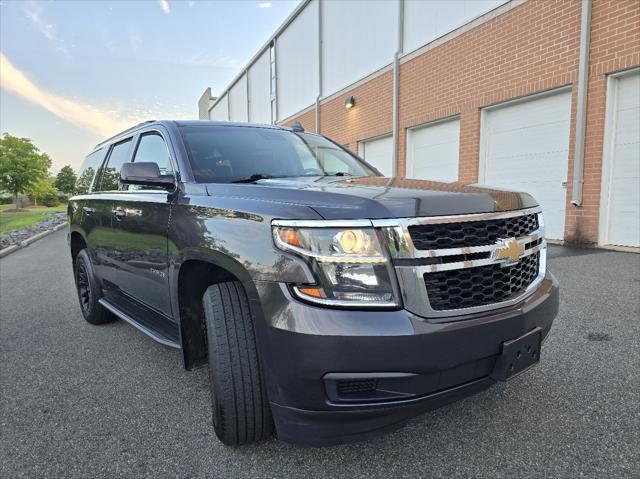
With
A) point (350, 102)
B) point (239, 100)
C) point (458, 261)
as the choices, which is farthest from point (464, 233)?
point (239, 100)

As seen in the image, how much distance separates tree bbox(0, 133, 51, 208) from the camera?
35.4 metres

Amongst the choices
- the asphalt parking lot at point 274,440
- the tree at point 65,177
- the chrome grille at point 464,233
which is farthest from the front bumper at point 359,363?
the tree at point 65,177

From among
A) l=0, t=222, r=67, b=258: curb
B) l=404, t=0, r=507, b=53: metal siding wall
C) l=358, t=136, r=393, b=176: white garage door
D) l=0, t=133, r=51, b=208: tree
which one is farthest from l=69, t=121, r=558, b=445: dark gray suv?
l=0, t=133, r=51, b=208: tree

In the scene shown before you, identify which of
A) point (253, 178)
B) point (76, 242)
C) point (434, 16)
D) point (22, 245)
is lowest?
point (22, 245)

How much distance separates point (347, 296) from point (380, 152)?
39.9 ft

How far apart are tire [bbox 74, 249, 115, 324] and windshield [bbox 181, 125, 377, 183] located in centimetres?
194

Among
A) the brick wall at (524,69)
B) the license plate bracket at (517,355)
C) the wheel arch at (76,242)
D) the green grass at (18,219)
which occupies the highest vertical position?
the brick wall at (524,69)

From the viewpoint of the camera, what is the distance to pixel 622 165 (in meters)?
7.02

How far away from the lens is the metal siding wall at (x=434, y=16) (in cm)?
929

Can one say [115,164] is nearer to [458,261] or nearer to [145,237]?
[145,237]

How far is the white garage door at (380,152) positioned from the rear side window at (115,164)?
31.0ft

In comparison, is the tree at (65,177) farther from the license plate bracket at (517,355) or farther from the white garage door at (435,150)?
the license plate bracket at (517,355)

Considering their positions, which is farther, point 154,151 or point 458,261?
point 154,151

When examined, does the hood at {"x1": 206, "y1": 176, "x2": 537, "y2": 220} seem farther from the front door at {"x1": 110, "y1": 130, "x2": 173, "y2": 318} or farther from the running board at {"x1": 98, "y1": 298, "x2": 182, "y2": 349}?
the running board at {"x1": 98, "y1": 298, "x2": 182, "y2": 349}
